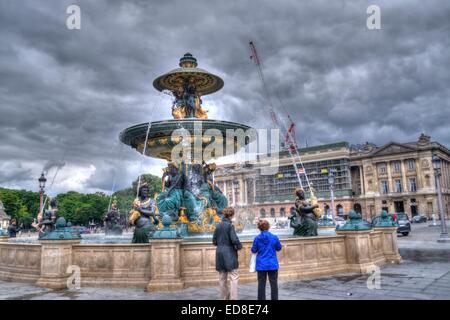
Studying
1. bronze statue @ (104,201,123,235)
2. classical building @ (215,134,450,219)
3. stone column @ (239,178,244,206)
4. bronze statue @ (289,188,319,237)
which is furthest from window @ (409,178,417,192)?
bronze statue @ (289,188,319,237)

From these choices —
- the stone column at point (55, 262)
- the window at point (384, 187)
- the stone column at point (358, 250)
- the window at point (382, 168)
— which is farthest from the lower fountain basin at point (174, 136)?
the window at point (382, 168)

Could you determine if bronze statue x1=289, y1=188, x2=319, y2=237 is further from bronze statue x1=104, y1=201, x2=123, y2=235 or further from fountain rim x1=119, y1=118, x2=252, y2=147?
bronze statue x1=104, y1=201, x2=123, y2=235

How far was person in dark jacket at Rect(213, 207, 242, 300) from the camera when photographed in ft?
19.1

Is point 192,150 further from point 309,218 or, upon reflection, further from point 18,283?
point 18,283

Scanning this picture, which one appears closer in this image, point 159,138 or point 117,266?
point 117,266

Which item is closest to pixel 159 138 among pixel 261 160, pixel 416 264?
pixel 416 264

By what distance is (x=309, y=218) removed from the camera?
10898 mm

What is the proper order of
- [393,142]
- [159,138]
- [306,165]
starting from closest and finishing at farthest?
[159,138] < [393,142] < [306,165]

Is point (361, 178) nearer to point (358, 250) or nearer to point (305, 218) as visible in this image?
point (305, 218)

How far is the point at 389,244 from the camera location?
1112 cm

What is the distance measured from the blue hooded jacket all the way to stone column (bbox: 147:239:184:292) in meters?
2.39

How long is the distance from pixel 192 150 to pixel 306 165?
81.9 metres
